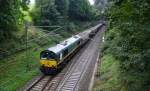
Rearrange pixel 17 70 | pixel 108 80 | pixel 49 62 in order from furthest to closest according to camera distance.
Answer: pixel 17 70 → pixel 49 62 → pixel 108 80

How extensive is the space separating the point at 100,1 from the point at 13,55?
8635 centimetres

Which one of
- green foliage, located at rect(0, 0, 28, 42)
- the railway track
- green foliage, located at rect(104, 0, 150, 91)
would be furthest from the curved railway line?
green foliage, located at rect(104, 0, 150, 91)

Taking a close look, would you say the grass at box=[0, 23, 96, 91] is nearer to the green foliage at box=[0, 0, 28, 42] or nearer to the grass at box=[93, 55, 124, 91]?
the green foliage at box=[0, 0, 28, 42]

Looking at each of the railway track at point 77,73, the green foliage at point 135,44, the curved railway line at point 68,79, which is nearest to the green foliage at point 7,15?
the curved railway line at point 68,79

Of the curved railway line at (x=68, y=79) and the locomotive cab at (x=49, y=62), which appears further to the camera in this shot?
the locomotive cab at (x=49, y=62)

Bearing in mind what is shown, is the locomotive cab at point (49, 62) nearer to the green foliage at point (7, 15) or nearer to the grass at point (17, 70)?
the grass at point (17, 70)

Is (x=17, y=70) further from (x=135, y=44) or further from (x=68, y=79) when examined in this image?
(x=135, y=44)

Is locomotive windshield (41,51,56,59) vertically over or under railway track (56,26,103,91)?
over

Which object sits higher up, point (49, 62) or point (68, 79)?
point (49, 62)

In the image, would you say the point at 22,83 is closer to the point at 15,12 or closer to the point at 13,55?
the point at 13,55

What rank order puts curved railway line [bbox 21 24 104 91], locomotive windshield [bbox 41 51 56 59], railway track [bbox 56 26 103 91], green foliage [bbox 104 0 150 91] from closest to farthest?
green foliage [bbox 104 0 150 91]
curved railway line [bbox 21 24 104 91]
railway track [bbox 56 26 103 91]
locomotive windshield [bbox 41 51 56 59]

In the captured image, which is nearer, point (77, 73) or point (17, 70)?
point (17, 70)

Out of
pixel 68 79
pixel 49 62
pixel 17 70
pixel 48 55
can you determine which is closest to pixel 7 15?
pixel 17 70

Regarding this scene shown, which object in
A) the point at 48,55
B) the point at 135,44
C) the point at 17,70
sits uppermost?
the point at 135,44
